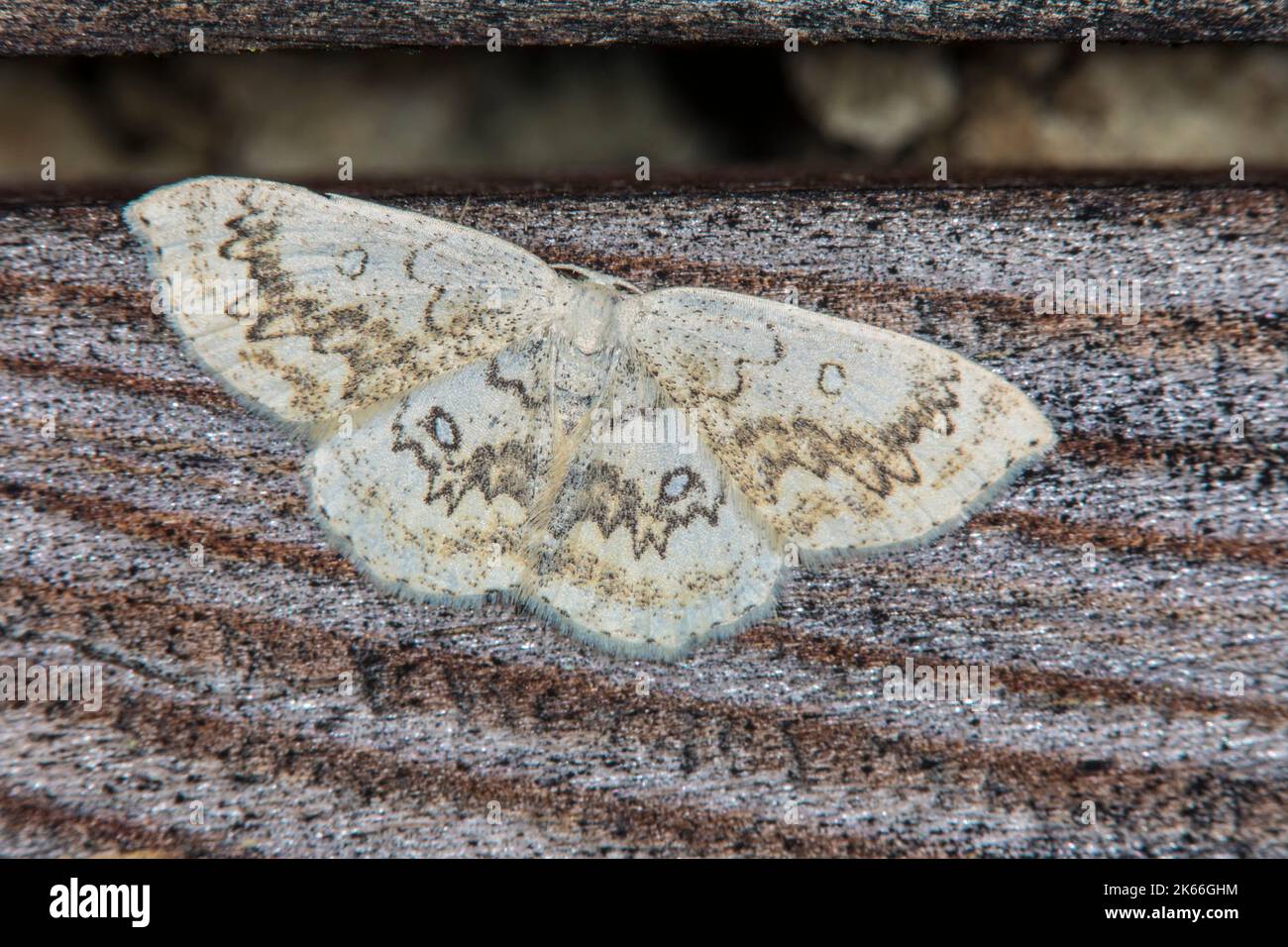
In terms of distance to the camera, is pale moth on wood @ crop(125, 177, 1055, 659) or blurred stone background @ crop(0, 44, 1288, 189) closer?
pale moth on wood @ crop(125, 177, 1055, 659)

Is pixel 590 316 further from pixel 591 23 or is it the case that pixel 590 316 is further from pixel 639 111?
pixel 639 111

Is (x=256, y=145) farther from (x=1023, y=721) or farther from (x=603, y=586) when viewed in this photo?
(x=1023, y=721)

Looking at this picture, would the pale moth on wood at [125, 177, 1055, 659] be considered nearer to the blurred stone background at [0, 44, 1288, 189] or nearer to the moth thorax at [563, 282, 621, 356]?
the moth thorax at [563, 282, 621, 356]

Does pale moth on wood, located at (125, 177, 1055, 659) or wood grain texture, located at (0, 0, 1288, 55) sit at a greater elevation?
wood grain texture, located at (0, 0, 1288, 55)

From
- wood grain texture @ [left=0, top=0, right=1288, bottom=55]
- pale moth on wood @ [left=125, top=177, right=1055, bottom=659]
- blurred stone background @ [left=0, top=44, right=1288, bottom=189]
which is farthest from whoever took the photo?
blurred stone background @ [left=0, top=44, right=1288, bottom=189]

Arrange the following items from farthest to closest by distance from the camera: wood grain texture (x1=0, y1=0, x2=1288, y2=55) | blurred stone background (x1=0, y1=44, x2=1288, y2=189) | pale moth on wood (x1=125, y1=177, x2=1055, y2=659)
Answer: blurred stone background (x1=0, y1=44, x2=1288, y2=189) → pale moth on wood (x1=125, y1=177, x2=1055, y2=659) → wood grain texture (x1=0, y1=0, x2=1288, y2=55)

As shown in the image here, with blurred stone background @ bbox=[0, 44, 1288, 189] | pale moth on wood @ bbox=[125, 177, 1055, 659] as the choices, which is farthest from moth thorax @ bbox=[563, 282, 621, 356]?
blurred stone background @ bbox=[0, 44, 1288, 189]

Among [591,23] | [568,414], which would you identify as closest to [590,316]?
[568,414]

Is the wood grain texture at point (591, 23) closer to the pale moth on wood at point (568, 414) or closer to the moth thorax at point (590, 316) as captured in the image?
the pale moth on wood at point (568, 414)

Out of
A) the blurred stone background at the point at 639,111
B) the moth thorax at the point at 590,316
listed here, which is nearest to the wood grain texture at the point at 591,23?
the blurred stone background at the point at 639,111
